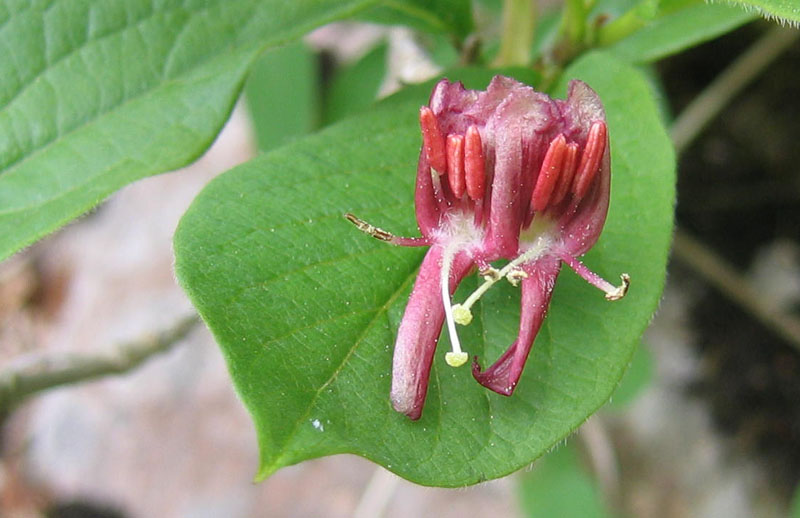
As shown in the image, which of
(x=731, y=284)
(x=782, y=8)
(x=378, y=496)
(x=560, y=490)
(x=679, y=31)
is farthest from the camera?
(x=378, y=496)

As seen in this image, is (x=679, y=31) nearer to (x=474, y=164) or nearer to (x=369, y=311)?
(x=474, y=164)

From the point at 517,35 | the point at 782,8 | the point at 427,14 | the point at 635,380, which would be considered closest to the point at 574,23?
the point at 517,35

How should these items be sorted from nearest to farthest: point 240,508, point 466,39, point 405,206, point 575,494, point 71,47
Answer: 1. point 405,206
2. point 71,47
3. point 466,39
4. point 575,494
5. point 240,508

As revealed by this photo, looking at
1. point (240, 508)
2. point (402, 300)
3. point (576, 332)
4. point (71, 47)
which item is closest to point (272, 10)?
point (71, 47)

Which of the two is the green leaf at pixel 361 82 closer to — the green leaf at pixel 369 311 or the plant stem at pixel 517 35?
the plant stem at pixel 517 35

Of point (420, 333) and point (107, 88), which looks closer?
point (420, 333)

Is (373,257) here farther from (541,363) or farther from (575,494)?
(575,494)

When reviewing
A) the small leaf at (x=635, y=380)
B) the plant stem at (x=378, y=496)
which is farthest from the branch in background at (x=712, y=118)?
the plant stem at (x=378, y=496)
